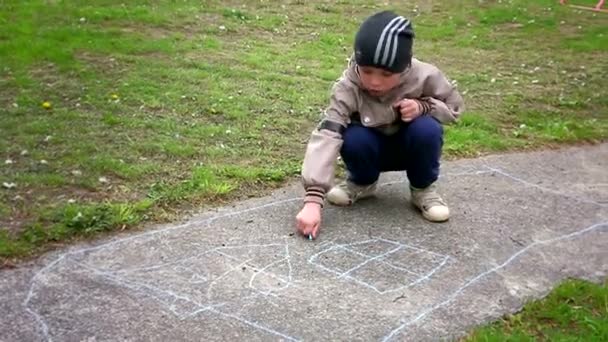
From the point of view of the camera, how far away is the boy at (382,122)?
3.88 m

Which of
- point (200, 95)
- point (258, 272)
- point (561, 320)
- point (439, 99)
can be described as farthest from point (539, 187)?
point (200, 95)

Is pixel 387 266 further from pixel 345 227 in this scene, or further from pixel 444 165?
pixel 444 165

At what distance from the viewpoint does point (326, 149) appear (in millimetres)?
3982

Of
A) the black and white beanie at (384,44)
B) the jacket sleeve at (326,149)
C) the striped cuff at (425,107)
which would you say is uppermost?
the black and white beanie at (384,44)

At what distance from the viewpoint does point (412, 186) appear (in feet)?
14.3

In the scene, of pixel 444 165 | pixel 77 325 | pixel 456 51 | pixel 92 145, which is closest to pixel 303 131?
pixel 444 165

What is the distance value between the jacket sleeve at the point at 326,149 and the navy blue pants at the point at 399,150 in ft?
0.31

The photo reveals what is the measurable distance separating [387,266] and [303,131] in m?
2.12

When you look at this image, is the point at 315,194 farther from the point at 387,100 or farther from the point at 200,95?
the point at 200,95

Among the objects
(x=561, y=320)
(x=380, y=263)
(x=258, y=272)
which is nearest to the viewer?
(x=561, y=320)

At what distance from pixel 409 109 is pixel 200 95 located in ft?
8.70

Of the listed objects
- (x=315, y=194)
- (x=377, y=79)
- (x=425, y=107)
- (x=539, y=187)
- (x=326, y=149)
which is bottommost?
(x=539, y=187)

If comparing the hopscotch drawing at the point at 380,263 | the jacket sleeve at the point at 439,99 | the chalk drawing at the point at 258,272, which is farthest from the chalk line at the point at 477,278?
the jacket sleeve at the point at 439,99

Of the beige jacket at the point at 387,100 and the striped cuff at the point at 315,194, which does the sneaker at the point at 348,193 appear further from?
the striped cuff at the point at 315,194
